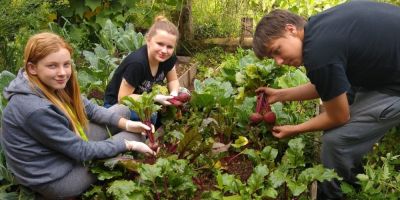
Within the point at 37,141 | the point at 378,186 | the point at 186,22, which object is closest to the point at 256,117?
the point at 378,186

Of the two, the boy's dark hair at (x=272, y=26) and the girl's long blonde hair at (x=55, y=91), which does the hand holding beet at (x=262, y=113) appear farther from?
the girl's long blonde hair at (x=55, y=91)

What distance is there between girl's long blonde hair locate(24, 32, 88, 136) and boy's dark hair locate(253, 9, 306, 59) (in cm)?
116

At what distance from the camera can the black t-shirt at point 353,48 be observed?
102 inches

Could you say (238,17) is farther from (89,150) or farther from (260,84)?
(89,150)

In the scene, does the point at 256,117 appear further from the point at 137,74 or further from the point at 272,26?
the point at 137,74

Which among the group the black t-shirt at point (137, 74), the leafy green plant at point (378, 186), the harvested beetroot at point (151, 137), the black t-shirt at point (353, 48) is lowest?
the leafy green plant at point (378, 186)

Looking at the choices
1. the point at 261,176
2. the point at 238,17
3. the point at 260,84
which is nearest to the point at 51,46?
the point at 261,176

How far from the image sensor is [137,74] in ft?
11.8

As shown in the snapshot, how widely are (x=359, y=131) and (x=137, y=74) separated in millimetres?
1681

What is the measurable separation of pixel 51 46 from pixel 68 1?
295 cm

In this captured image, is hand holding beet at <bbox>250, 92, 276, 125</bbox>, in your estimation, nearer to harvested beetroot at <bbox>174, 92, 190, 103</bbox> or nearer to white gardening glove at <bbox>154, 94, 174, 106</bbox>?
harvested beetroot at <bbox>174, 92, 190, 103</bbox>

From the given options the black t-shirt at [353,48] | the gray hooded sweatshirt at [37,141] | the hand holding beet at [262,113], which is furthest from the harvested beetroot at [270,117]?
the gray hooded sweatshirt at [37,141]

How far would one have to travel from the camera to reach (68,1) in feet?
17.7

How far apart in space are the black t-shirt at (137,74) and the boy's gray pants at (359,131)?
1.47 meters
